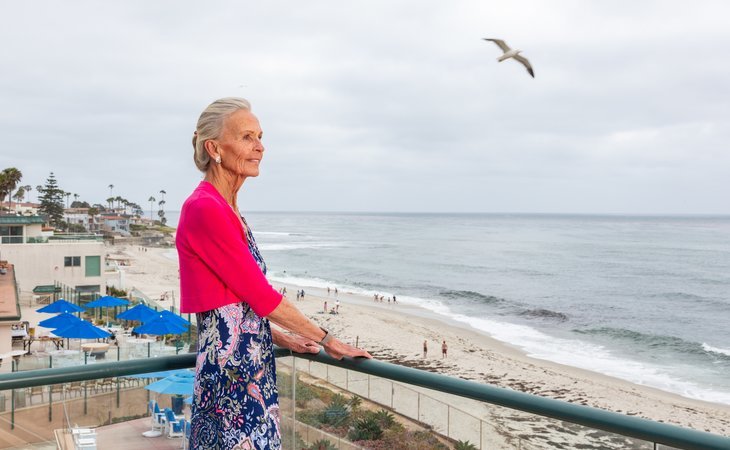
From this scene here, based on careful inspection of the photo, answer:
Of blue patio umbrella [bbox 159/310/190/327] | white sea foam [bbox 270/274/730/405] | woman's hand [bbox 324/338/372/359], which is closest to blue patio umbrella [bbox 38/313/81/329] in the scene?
blue patio umbrella [bbox 159/310/190/327]

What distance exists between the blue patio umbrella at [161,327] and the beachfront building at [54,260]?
15.0m

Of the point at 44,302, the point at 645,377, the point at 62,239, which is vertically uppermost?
the point at 62,239

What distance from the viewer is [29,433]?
106 inches

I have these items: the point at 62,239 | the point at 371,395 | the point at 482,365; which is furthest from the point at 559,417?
the point at 62,239

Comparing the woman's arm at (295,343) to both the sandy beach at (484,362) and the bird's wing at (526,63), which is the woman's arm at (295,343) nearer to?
the bird's wing at (526,63)

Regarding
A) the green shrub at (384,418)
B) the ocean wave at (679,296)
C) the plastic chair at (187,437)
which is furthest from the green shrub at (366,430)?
the ocean wave at (679,296)

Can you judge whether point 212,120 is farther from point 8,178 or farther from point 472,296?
point 8,178

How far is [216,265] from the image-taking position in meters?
2.02

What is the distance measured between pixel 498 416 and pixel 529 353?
28.6 meters

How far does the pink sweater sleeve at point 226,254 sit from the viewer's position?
2006mm

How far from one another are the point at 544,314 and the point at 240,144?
40532 mm

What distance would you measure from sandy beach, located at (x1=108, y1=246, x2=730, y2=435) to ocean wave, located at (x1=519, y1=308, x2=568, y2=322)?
6.62 meters

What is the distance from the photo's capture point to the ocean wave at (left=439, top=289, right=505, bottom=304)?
4616cm

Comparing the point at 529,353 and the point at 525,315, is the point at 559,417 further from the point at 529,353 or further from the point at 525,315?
the point at 525,315
